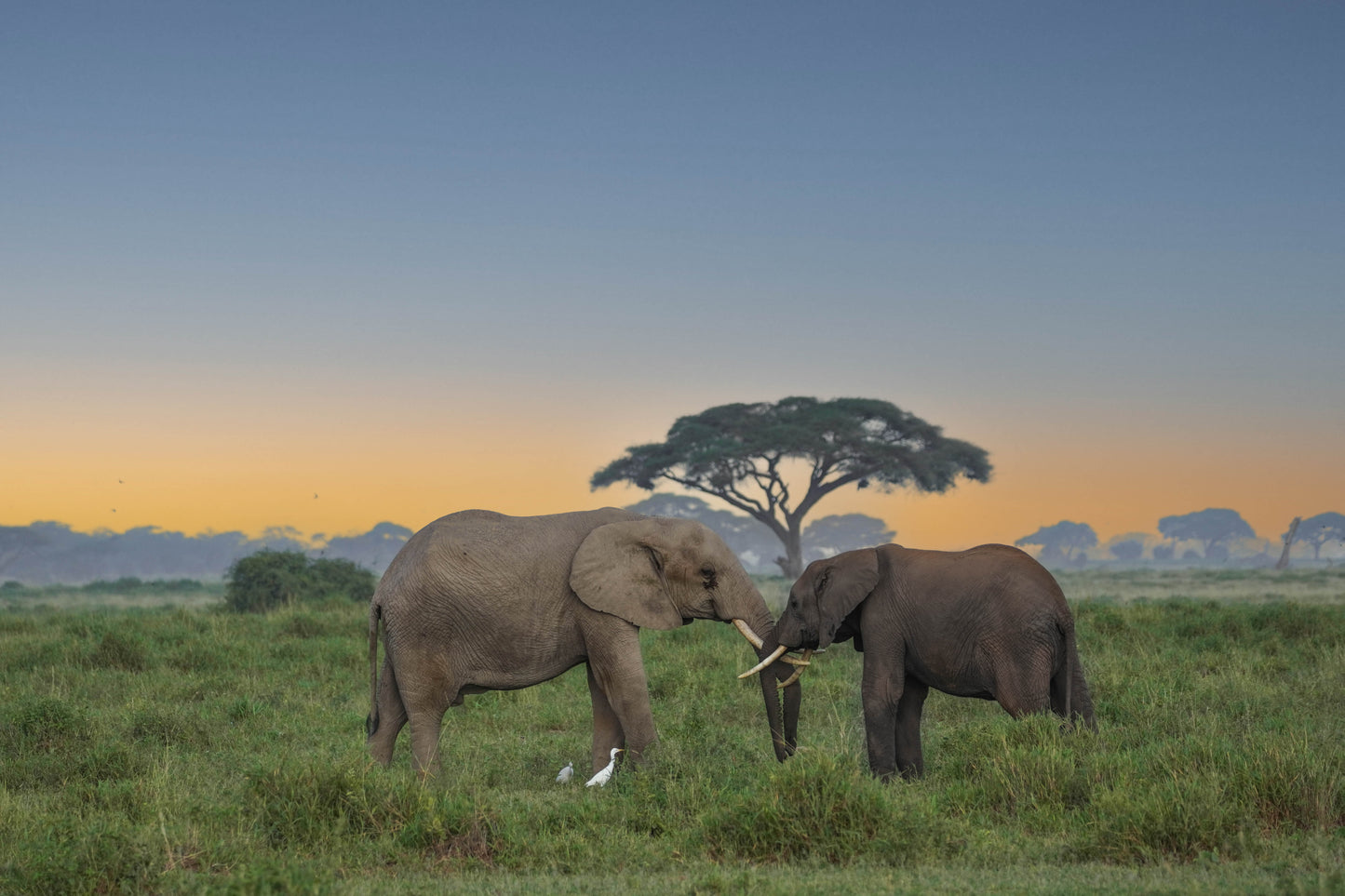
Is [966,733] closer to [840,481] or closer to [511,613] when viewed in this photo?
[511,613]

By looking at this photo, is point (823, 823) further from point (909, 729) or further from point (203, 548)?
point (203, 548)

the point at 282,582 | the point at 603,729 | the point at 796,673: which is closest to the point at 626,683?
the point at 603,729

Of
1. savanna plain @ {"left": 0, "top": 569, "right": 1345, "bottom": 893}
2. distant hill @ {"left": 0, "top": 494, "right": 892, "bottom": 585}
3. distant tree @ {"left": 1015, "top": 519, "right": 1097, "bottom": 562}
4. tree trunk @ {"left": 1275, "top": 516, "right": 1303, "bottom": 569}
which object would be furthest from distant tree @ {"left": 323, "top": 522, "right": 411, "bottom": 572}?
savanna plain @ {"left": 0, "top": 569, "right": 1345, "bottom": 893}

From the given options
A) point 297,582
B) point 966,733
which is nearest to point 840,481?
point 297,582

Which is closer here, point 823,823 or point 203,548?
point 823,823

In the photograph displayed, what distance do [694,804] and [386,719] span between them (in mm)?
3106

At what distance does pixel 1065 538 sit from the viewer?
147125 millimetres

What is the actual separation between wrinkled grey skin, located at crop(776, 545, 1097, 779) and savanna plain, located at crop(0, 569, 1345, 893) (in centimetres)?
39

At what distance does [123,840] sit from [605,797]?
10.1 feet

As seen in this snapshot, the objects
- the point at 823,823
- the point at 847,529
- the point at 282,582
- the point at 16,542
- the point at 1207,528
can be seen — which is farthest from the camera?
the point at 1207,528

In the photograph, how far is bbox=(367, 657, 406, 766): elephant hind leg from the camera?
10.0m

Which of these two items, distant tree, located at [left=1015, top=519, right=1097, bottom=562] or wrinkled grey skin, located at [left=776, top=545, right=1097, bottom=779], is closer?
wrinkled grey skin, located at [left=776, top=545, right=1097, bottom=779]

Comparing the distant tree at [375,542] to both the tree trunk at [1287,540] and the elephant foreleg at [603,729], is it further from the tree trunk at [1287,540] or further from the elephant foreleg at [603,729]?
the elephant foreleg at [603,729]

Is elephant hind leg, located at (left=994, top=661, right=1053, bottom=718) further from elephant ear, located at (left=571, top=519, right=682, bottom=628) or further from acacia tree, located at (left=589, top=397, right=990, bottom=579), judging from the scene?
acacia tree, located at (left=589, top=397, right=990, bottom=579)
